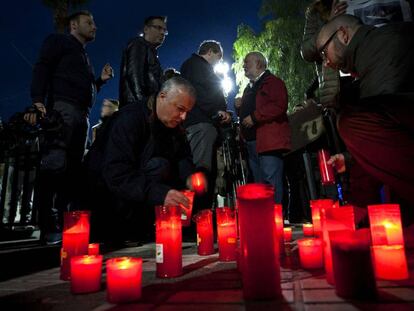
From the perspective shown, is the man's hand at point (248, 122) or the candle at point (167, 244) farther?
the man's hand at point (248, 122)

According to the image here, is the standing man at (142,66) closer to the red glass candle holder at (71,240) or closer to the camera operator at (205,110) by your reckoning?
the camera operator at (205,110)

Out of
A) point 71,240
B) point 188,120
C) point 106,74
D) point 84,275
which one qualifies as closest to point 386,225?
point 84,275

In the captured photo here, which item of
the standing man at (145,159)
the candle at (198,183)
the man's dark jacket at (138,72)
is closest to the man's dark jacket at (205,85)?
the man's dark jacket at (138,72)

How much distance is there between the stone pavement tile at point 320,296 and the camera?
A: 128cm

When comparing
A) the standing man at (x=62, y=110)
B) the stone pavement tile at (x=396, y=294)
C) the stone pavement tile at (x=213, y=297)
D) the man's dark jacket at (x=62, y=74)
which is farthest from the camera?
the man's dark jacket at (x=62, y=74)

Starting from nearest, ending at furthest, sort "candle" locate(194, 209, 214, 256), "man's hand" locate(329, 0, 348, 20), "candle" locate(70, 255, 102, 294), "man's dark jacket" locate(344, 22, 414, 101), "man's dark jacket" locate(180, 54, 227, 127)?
"candle" locate(70, 255, 102, 294), "man's dark jacket" locate(344, 22, 414, 101), "candle" locate(194, 209, 214, 256), "man's hand" locate(329, 0, 348, 20), "man's dark jacket" locate(180, 54, 227, 127)

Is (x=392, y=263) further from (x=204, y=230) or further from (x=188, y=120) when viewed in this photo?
(x=188, y=120)

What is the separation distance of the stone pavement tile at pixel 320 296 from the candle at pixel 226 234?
102 centimetres

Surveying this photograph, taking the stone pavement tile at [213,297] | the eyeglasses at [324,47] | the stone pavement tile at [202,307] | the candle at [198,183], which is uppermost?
the eyeglasses at [324,47]

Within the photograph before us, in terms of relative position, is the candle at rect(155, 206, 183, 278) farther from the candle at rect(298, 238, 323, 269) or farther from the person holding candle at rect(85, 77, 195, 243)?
the candle at rect(298, 238, 323, 269)

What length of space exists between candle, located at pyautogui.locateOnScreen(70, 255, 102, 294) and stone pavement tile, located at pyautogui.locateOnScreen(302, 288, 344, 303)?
1034 millimetres

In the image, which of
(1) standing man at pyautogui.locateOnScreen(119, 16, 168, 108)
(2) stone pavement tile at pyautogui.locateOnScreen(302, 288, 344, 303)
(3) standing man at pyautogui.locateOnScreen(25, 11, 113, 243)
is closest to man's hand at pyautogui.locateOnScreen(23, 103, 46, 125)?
(3) standing man at pyautogui.locateOnScreen(25, 11, 113, 243)

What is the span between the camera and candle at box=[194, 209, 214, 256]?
8.89ft

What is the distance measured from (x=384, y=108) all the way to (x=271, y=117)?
2.50 m
